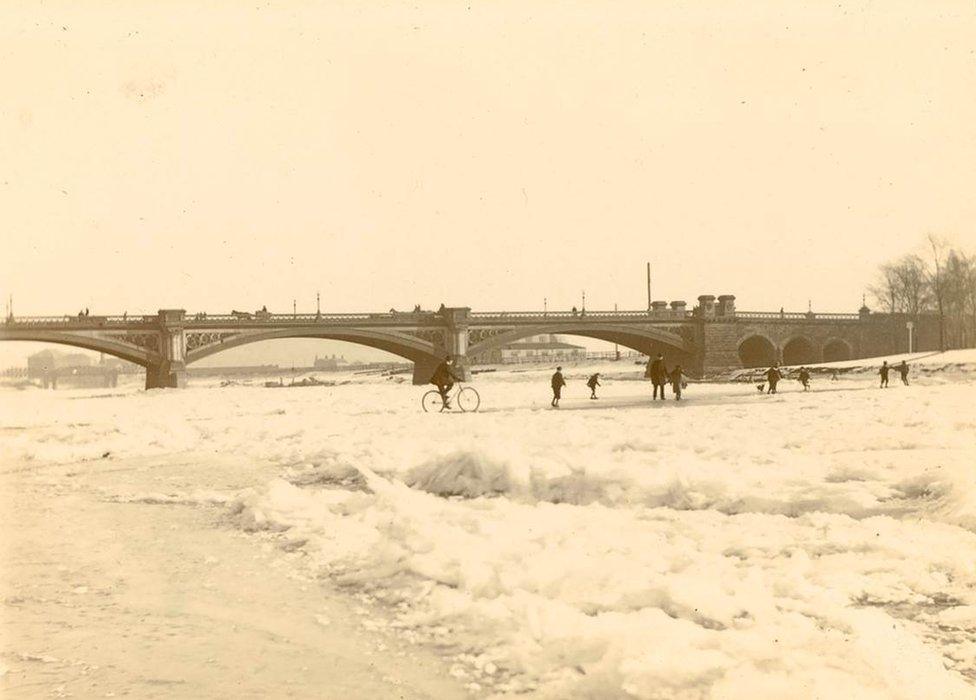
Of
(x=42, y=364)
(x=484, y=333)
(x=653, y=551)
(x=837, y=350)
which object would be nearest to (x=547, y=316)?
(x=484, y=333)

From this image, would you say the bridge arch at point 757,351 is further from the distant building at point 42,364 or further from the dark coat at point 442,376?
the distant building at point 42,364

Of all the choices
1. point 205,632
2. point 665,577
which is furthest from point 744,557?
point 205,632

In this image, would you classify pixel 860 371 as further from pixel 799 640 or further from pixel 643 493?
pixel 799 640

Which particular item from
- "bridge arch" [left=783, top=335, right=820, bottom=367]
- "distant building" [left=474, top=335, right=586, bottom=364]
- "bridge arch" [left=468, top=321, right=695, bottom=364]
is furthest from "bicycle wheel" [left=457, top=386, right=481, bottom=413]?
"distant building" [left=474, top=335, right=586, bottom=364]

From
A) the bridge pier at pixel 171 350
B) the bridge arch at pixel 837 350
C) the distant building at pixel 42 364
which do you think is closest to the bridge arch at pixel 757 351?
the bridge arch at pixel 837 350

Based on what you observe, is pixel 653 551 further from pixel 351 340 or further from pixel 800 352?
pixel 800 352

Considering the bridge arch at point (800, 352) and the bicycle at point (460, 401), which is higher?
the bridge arch at point (800, 352)

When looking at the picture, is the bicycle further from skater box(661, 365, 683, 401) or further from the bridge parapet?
the bridge parapet
